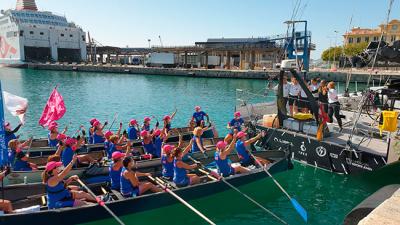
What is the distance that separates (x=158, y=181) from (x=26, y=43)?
95.9 metres

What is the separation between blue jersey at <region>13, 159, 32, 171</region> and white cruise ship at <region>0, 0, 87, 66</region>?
295 ft

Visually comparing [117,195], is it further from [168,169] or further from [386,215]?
[386,215]

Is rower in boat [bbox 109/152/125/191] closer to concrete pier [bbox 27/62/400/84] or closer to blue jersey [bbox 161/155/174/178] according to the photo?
blue jersey [bbox 161/155/174/178]

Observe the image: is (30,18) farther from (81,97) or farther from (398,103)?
(398,103)

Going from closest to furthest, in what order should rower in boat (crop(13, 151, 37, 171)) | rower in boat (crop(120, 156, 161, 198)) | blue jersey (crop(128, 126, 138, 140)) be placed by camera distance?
rower in boat (crop(120, 156, 161, 198)) < rower in boat (crop(13, 151, 37, 171)) < blue jersey (crop(128, 126, 138, 140))

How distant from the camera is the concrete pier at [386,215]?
454cm

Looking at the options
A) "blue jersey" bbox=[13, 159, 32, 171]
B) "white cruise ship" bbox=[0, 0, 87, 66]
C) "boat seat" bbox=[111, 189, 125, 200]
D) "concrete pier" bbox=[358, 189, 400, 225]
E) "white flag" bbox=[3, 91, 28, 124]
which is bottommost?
"boat seat" bbox=[111, 189, 125, 200]

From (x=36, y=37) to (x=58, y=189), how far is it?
9753 cm


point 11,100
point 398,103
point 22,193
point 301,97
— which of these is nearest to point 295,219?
point 301,97

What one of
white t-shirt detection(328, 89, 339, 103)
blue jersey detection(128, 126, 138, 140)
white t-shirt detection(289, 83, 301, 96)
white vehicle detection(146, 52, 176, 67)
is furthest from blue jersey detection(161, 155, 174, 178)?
white vehicle detection(146, 52, 176, 67)

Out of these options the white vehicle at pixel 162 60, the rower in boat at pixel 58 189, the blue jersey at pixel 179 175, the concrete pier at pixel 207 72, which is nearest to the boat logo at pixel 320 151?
the blue jersey at pixel 179 175

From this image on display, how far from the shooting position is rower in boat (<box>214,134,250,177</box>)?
11688 millimetres

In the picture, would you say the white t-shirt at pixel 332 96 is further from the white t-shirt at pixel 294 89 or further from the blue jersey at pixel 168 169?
the blue jersey at pixel 168 169

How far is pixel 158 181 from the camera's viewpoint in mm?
11195
